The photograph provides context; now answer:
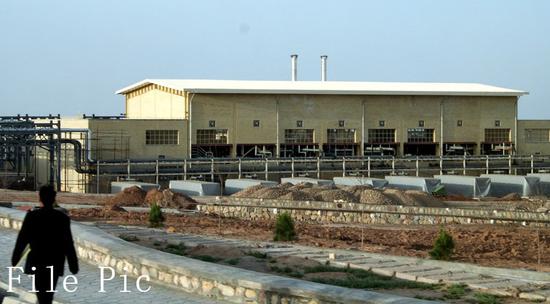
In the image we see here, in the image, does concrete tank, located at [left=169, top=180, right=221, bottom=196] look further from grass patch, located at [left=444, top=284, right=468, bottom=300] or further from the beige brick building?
grass patch, located at [left=444, top=284, right=468, bottom=300]

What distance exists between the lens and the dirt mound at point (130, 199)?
33406 mm

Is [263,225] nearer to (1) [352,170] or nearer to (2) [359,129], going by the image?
(1) [352,170]

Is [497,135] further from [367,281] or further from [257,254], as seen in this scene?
[367,281]

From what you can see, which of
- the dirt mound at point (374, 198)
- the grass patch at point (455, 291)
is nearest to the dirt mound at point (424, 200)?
the dirt mound at point (374, 198)

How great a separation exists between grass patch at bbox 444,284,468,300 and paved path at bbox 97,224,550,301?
0.17m

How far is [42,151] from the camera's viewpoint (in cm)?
5053

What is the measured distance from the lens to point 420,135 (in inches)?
2203

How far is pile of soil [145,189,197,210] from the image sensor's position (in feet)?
108

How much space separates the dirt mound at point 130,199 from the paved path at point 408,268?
15.0 meters

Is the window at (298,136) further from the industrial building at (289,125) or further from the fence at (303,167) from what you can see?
the fence at (303,167)

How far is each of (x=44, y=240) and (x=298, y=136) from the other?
44.4 m

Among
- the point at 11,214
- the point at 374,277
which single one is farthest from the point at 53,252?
the point at 11,214

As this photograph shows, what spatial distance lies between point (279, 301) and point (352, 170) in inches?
1590

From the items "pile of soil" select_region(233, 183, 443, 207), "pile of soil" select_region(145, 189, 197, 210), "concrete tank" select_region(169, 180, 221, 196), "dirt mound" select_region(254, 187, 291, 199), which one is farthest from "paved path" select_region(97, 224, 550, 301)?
"concrete tank" select_region(169, 180, 221, 196)
